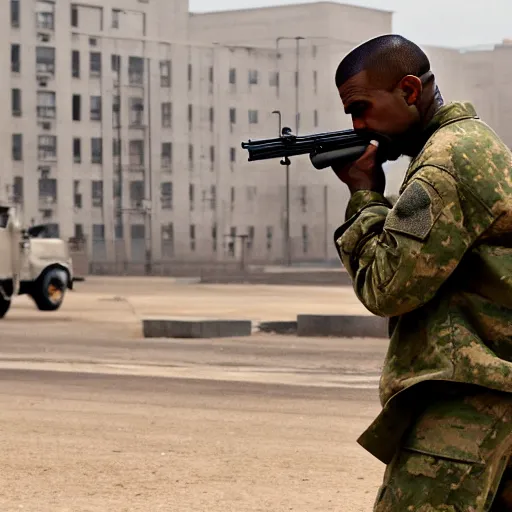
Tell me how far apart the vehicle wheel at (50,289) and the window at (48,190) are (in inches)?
1666

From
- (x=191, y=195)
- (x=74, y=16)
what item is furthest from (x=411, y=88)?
(x=191, y=195)

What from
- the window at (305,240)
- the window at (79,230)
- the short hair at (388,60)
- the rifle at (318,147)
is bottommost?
the window at (305,240)

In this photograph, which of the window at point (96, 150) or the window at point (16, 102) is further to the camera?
the window at point (96, 150)

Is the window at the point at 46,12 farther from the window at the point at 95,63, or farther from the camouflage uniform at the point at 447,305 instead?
the camouflage uniform at the point at 447,305

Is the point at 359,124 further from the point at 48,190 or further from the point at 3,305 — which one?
the point at 48,190

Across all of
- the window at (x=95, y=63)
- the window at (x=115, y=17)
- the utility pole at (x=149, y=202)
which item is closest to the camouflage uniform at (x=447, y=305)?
the utility pole at (x=149, y=202)

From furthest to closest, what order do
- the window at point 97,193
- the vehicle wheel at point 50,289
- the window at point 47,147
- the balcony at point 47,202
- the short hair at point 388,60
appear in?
1. the window at point 97,193
2. the window at point 47,147
3. the balcony at point 47,202
4. the vehicle wheel at point 50,289
5. the short hair at point 388,60

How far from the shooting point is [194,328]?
786 inches

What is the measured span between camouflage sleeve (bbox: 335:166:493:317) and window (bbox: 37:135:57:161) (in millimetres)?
68255

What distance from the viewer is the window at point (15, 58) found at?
223 ft

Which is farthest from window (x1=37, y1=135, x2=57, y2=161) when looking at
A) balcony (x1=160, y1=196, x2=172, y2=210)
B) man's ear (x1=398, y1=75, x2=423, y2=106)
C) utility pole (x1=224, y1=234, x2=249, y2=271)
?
man's ear (x1=398, y1=75, x2=423, y2=106)

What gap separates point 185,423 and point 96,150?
2445 inches

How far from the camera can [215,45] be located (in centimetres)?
7625

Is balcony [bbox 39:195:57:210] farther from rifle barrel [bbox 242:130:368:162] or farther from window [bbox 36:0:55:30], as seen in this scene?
rifle barrel [bbox 242:130:368:162]
